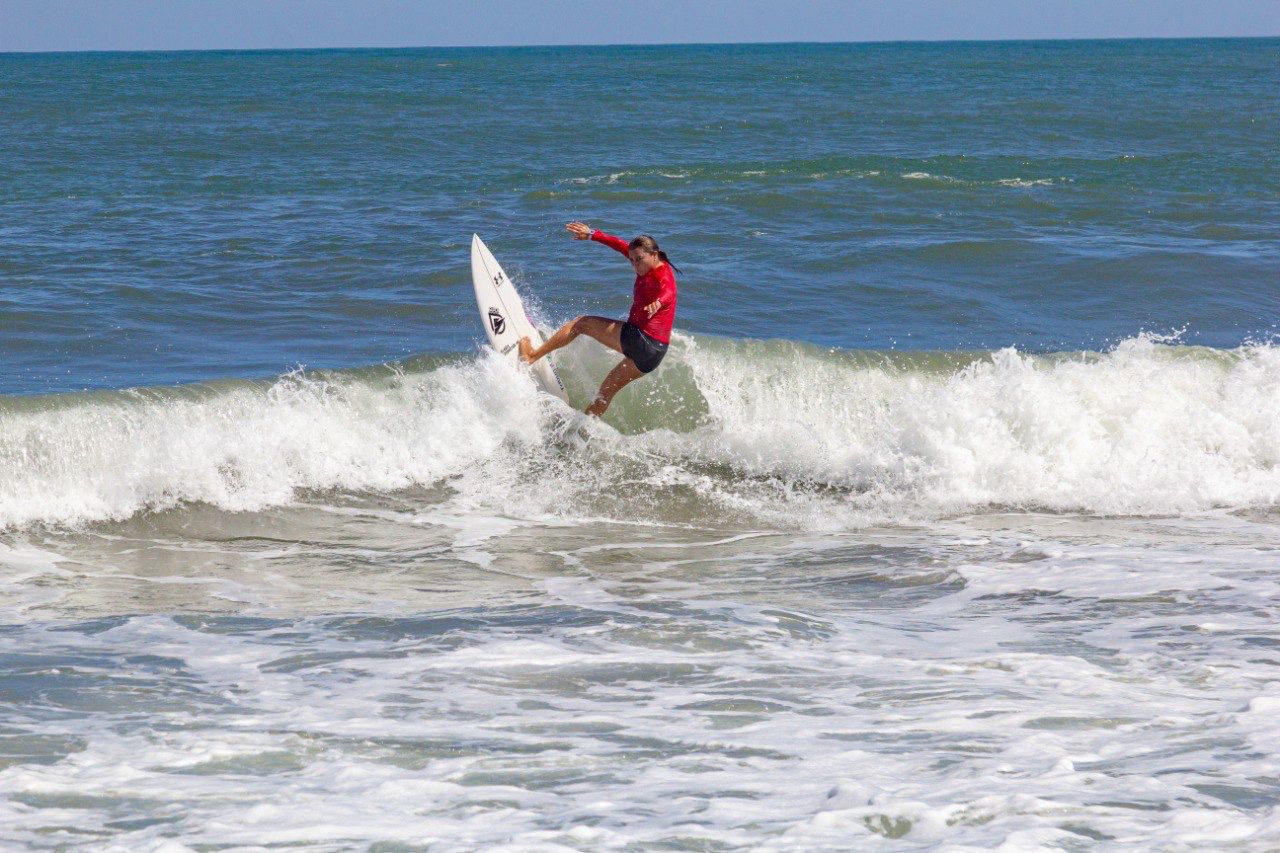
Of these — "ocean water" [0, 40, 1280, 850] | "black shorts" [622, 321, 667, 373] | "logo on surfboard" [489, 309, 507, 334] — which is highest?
"logo on surfboard" [489, 309, 507, 334]

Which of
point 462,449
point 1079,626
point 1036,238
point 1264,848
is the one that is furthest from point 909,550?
point 1036,238

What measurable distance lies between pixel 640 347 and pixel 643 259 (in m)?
0.66

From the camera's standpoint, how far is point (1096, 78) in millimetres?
58125

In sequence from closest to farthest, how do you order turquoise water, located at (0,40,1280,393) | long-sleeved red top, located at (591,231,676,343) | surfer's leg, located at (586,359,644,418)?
long-sleeved red top, located at (591,231,676,343) < surfer's leg, located at (586,359,644,418) < turquoise water, located at (0,40,1280,393)

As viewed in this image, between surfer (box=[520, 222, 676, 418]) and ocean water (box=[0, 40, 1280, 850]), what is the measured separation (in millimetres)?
790

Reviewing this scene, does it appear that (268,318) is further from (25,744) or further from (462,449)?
(25,744)

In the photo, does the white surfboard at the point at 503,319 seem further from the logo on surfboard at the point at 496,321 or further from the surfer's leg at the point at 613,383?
the surfer's leg at the point at 613,383

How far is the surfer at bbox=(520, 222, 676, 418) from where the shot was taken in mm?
9414

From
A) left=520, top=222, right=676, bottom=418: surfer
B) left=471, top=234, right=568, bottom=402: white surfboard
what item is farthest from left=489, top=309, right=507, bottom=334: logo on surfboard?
left=520, top=222, right=676, bottom=418: surfer

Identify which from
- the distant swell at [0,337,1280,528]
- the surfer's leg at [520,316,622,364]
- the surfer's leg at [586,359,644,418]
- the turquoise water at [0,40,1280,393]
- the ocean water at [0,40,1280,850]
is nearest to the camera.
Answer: the ocean water at [0,40,1280,850]

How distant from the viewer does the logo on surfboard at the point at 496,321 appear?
10.7m

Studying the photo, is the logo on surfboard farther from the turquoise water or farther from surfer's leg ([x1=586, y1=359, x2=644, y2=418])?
the turquoise water

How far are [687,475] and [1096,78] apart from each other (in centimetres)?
5425

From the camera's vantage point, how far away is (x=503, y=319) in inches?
425
